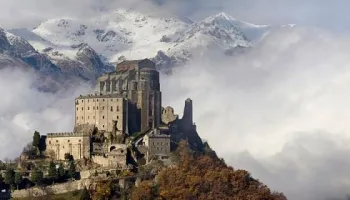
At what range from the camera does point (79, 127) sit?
162750 mm

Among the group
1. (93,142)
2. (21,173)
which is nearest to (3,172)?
(21,173)

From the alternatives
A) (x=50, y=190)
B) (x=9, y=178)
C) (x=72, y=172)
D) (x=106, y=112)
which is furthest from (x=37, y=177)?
(x=106, y=112)

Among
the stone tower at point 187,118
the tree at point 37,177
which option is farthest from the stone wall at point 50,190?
the stone tower at point 187,118

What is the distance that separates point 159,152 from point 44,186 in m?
19.6

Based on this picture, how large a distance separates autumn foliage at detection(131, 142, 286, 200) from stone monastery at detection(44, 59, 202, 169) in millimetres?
5095

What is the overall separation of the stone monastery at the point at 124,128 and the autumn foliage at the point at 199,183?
5.10 metres

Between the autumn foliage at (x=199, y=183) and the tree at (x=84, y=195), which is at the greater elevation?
the autumn foliage at (x=199, y=183)

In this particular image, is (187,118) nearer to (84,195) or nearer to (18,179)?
(18,179)

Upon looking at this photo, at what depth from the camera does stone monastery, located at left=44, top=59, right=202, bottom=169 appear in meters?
154

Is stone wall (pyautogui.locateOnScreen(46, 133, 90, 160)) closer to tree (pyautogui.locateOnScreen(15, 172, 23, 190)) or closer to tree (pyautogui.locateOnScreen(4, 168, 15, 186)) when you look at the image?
tree (pyautogui.locateOnScreen(15, 172, 23, 190))

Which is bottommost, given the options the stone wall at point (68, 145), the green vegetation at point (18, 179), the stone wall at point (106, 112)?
the green vegetation at point (18, 179)

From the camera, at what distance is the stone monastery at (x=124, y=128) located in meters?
Answer: 154

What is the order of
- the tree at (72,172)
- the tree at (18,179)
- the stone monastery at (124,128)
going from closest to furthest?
the tree at (18,179) → the tree at (72,172) → the stone monastery at (124,128)

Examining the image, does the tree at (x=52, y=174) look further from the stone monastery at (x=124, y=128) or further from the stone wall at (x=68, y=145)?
the stone wall at (x=68, y=145)
